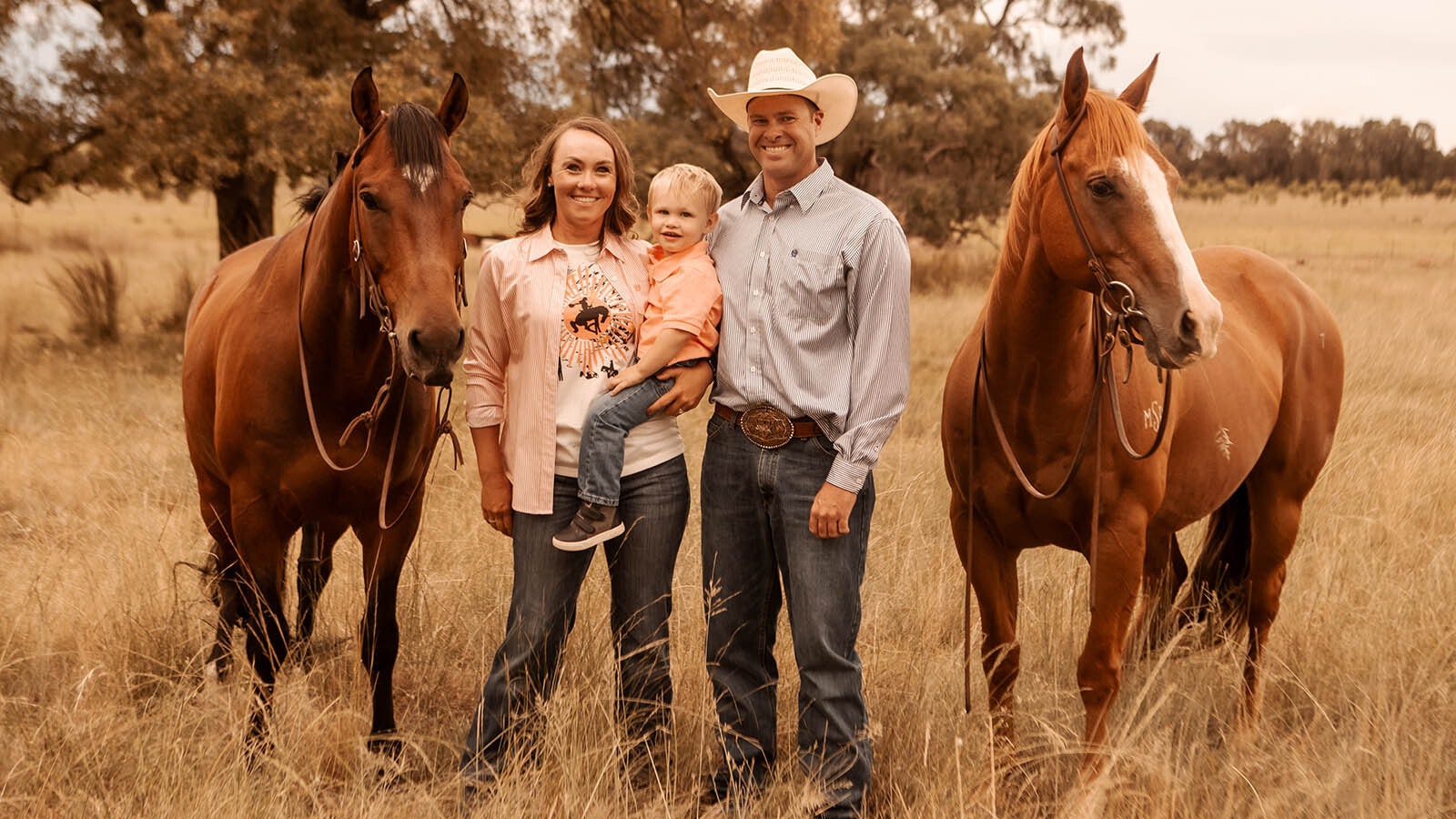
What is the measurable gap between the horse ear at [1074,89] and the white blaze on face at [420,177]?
5.29 ft

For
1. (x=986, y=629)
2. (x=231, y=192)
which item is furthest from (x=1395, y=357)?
(x=231, y=192)

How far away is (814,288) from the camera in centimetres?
265

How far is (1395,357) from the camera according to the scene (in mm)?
8945

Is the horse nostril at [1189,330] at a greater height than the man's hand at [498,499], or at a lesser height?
greater

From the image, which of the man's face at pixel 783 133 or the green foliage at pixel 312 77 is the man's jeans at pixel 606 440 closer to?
the man's face at pixel 783 133

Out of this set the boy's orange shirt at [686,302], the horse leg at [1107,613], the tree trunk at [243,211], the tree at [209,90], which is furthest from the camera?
the tree trunk at [243,211]

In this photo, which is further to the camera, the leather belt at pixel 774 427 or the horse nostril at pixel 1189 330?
the leather belt at pixel 774 427

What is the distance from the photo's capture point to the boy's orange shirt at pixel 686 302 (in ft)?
8.80

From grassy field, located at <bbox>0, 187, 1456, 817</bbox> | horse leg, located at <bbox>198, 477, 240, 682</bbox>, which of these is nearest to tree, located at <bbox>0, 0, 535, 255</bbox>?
grassy field, located at <bbox>0, 187, 1456, 817</bbox>

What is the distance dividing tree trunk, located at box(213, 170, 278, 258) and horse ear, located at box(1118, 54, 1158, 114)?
30.3 ft

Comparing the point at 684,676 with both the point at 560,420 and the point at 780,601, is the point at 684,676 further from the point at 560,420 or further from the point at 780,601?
the point at 560,420

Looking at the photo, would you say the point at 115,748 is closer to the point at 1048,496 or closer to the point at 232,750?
the point at 232,750

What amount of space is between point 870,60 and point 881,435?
1667 cm

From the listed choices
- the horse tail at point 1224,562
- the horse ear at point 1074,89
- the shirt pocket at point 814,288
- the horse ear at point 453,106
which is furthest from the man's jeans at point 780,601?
the horse tail at point 1224,562
